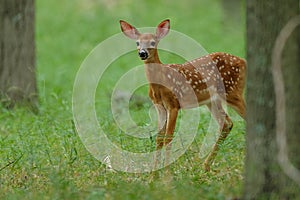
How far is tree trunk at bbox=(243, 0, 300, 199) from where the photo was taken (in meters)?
5.57

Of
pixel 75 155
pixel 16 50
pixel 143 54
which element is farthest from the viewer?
pixel 16 50

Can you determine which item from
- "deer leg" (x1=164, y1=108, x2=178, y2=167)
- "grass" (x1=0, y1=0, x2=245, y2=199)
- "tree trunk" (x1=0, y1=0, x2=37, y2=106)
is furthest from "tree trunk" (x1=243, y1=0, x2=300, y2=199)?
"tree trunk" (x1=0, y1=0, x2=37, y2=106)

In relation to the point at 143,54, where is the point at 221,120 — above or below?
below

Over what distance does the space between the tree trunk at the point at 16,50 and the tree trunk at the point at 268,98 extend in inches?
220

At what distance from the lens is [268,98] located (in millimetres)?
5605

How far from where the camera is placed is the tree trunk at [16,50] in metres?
10.8

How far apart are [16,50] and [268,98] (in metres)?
6.00

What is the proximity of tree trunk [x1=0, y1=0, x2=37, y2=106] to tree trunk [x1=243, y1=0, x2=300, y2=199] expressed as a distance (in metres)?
5.58

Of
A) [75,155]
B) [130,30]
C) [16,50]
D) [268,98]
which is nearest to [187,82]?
[130,30]

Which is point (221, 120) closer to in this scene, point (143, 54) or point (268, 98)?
point (143, 54)

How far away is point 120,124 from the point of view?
31.1 feet

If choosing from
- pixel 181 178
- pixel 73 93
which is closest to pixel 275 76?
pixel 181 178

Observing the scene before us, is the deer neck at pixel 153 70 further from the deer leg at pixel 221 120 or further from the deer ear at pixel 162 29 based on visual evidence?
the deer leg at pixel 221 120

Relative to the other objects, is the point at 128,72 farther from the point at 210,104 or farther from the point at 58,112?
the point at 210,104
